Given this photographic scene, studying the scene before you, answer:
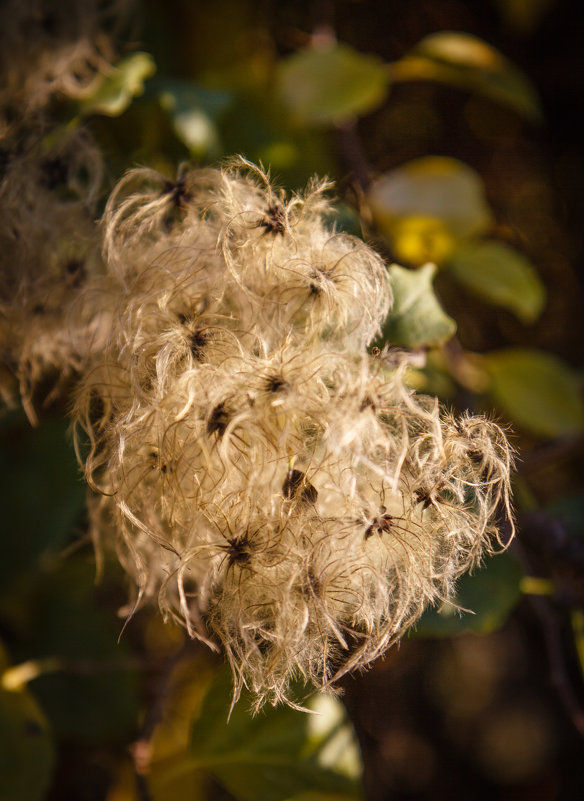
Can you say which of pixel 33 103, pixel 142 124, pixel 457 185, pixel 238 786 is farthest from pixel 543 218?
pixel 238 786

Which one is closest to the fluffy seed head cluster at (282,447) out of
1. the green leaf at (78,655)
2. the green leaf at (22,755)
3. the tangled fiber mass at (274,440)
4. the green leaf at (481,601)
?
the tangled fiber mass at (274,440)

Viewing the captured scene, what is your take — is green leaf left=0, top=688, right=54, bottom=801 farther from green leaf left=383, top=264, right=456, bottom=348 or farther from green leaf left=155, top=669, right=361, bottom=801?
green leaf left=383, top=264, right=456, bottom=348

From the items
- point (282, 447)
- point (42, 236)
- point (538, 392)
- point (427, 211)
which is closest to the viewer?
point (282, 447)

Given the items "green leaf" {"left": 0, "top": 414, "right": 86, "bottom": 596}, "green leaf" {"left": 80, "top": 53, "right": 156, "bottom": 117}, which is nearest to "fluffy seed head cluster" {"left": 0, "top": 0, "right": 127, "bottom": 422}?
"green leaf" {"left": 80, "top": 53, "right": 156, "bottom": 117}

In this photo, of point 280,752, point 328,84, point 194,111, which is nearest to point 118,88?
point 194,111

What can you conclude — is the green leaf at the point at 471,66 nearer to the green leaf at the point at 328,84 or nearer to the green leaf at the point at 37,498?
the green leaf at the point at 328,84

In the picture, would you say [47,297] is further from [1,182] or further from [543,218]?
[543,218]

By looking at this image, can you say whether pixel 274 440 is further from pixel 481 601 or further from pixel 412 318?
pixel 481 601
